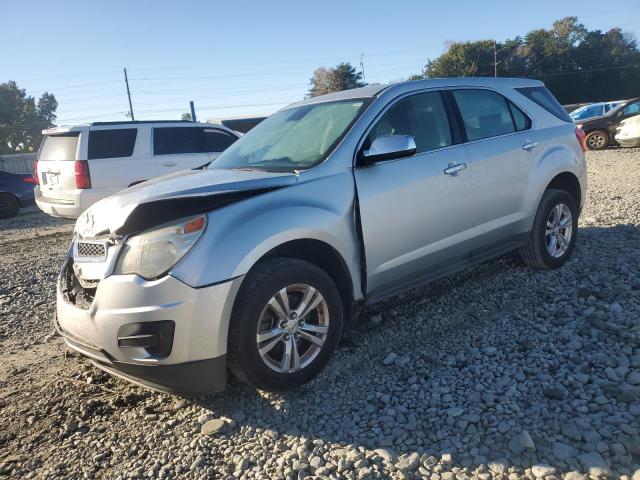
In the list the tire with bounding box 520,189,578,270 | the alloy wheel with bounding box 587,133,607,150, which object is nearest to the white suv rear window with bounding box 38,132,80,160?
the tire with bounding box 520,189,578,270

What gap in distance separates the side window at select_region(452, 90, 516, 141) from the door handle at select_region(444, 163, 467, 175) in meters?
0.34

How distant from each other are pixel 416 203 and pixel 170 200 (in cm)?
174

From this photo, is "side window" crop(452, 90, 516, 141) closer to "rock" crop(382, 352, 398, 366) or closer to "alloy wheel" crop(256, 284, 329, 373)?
"rock" crop(382, 352, 398, 366)

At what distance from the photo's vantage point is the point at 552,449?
2395 mm

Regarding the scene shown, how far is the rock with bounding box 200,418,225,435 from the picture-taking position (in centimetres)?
280

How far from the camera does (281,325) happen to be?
9.78 feet

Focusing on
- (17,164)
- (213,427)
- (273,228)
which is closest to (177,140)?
(273,228)

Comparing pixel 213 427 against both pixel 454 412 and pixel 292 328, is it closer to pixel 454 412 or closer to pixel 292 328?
pixel 292 328

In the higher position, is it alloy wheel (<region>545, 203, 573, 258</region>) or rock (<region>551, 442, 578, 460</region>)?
alloy wheel (<region>545, 203, 573, 258</region>)

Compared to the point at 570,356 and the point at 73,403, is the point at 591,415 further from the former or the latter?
the point at 73,403

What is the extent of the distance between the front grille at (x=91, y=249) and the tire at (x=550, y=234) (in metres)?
3.66

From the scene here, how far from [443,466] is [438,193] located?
2.00 meters

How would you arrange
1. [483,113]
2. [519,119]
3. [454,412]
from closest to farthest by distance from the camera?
1. [454,412]
2. [483,113]
3. [519,119]

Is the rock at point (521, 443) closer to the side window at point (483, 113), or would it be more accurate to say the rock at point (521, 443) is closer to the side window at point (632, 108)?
the side window at point (483, 113)
